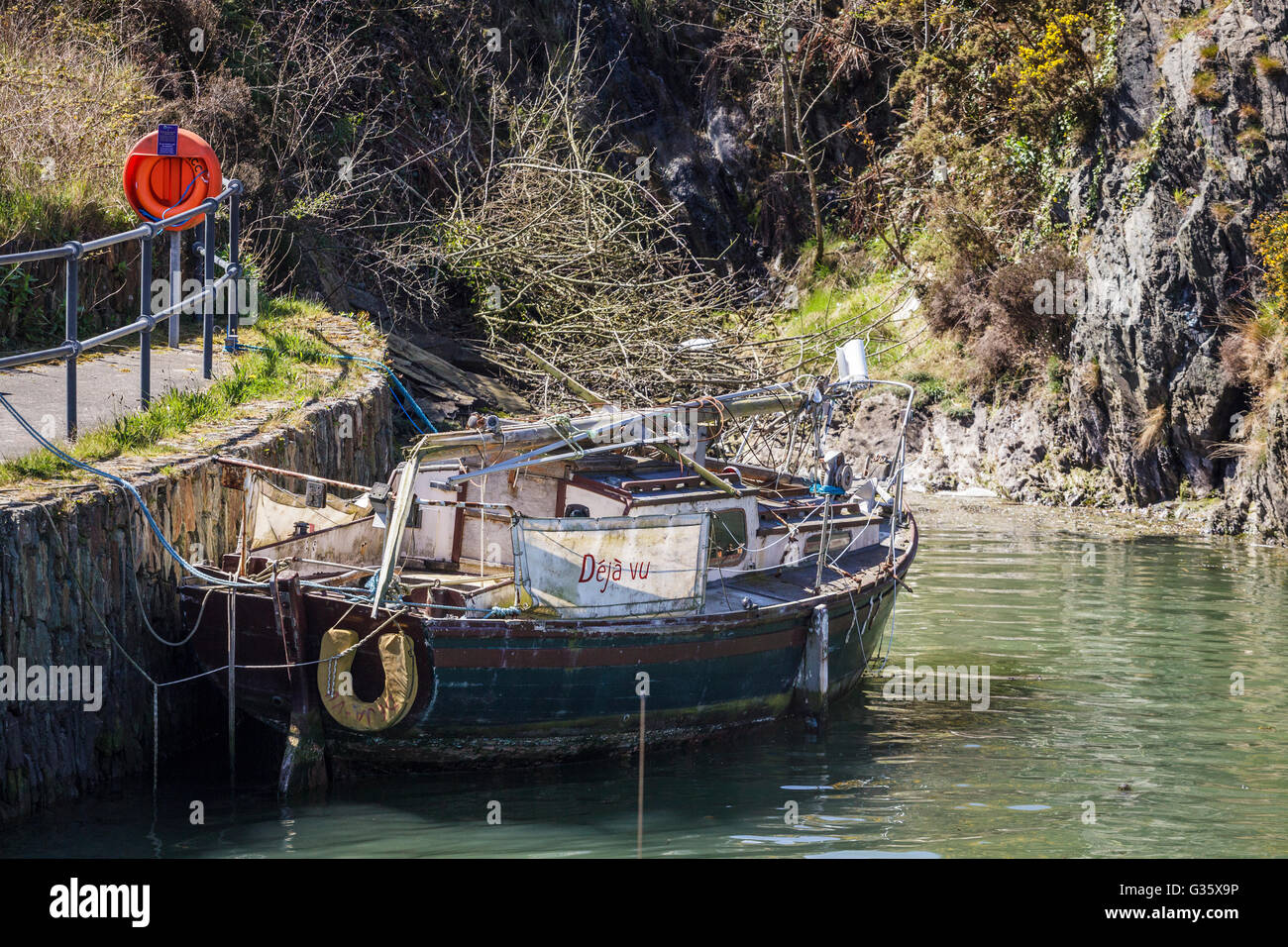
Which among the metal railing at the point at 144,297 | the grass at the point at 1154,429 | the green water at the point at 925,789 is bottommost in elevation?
the green water at the point at 925,789

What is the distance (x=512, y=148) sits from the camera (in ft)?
88.0

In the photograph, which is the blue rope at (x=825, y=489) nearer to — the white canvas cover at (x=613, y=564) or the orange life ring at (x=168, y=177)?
the white canvas cover at (x=613, y=564)

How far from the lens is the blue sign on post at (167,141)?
13.5m

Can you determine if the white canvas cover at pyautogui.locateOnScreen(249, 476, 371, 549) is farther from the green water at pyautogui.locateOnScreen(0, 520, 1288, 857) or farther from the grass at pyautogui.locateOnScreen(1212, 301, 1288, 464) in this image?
the grass at pyautogui.locateOnScreen(1212, 301, 1288, 464)

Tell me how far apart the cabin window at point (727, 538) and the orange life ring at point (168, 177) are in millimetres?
5898

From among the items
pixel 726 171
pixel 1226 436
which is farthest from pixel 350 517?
pixel 726 171

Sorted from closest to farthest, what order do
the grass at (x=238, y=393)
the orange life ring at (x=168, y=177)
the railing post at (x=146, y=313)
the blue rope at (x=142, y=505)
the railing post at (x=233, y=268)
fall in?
the blue rope at (x=142, y=505) → the grass at (x=238, y=393) → the railing post at (x=146, y=313) → the orange life ring at (x=168, y=177) → the railing post at (x=233, y=268)

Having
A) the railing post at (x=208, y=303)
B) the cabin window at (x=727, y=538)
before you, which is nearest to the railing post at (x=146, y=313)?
the railing post at (x=208, y=303)

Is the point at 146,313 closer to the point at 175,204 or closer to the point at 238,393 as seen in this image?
the point at 238,393

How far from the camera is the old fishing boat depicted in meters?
9.59

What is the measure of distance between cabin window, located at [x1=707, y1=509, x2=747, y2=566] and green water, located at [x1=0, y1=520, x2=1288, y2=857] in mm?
1536

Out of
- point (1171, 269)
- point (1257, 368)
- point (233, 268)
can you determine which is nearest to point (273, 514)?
point (233, 268)

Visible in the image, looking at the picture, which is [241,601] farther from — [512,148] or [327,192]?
[512,148]

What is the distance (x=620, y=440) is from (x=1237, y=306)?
44.3 feet
